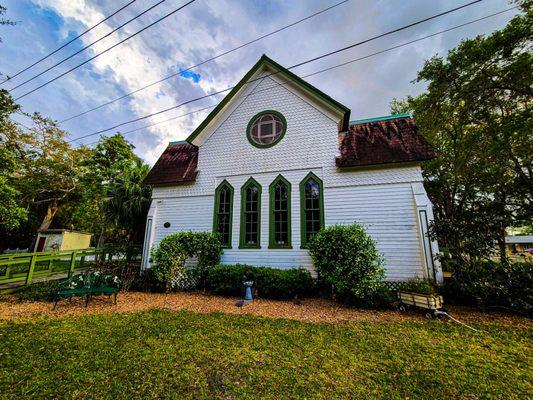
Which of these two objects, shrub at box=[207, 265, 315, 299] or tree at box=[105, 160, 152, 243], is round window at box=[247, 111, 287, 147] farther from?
tree at box=[105, 160, 152, 243]

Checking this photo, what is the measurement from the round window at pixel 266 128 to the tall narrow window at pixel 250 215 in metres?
1.95

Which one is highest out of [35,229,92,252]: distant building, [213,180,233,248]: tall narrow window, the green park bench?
[213,180,233,248]: tall narrow window

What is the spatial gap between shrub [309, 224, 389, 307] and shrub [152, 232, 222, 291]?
4.43 meters

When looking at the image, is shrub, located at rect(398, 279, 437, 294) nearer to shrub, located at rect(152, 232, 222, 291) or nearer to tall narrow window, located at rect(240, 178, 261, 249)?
tall narrow window, located at rect(240, 178, 261, 249)

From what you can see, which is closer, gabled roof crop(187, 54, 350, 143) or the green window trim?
the green window trim

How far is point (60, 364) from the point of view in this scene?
3.65 m

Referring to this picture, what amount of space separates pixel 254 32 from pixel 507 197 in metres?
23.1

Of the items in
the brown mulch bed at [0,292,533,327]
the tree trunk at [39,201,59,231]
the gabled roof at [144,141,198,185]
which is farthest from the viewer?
the tree trunk at [39,201,59,231]

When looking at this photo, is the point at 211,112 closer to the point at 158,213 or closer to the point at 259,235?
the point at 158,213

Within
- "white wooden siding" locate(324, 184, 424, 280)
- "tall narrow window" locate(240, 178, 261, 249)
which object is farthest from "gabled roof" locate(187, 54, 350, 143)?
"tall narrow window" locate(240, 178, 261, 249)

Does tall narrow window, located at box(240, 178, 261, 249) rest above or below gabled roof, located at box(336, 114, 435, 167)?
below

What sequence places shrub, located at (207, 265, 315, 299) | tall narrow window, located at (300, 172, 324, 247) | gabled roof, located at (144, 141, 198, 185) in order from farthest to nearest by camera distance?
1. gabled roof, located at (144, 141, 198, 185)
2. tall narrow window, located at (300, 172, 324, 247)
3. shrub, located at (207, 265, 315, 299)

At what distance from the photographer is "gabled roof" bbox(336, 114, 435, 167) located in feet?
27.7

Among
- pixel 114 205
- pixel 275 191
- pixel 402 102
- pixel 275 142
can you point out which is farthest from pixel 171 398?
pixel 402 102
